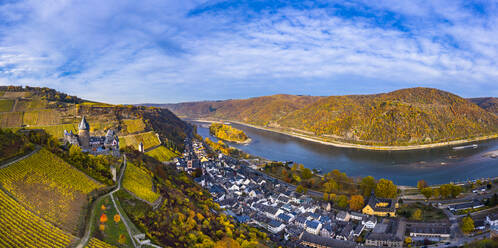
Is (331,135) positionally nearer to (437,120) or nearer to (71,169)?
(437,120)

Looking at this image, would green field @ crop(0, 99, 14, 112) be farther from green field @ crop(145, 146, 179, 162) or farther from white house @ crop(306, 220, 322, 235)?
white house @ crop(306, 220, 322, 235)

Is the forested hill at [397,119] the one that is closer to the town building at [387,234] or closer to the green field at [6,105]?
the town building at [387,234]

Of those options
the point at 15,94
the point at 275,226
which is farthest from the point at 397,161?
the point at 15,94

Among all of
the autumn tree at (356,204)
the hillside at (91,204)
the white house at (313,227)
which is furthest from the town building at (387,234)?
the hillside at (91,204)

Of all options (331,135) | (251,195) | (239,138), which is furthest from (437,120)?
(251,195)

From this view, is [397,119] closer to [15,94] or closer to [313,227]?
[313,227]

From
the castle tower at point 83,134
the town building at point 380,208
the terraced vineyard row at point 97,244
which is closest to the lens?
the terraced vineyard row at point 97,244

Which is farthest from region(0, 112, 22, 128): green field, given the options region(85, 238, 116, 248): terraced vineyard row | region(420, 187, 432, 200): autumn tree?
region(420, 187, 432, 200): autumn tree
